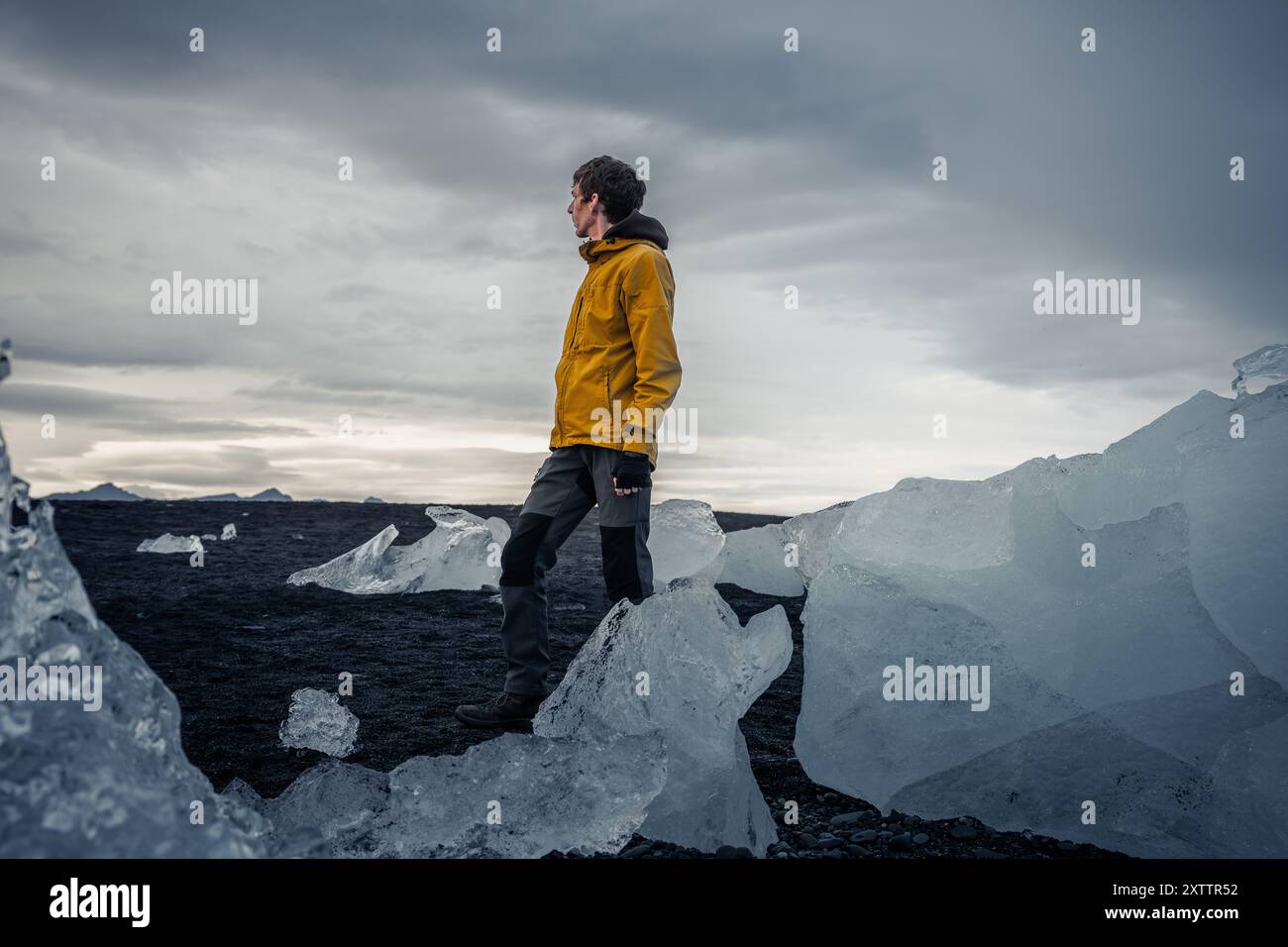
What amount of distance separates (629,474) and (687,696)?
2.95ft

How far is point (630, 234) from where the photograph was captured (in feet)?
12.1

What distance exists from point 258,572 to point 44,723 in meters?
6.38

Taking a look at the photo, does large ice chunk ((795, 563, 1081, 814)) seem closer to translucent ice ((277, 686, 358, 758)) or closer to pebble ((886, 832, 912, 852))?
pebble ((886, 832, 912, 852))

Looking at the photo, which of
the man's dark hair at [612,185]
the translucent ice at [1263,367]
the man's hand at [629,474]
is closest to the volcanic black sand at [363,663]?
the man's hand at [629,474]

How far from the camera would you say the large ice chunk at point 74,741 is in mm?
1802

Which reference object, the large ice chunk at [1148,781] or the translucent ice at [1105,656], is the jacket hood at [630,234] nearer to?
the translucent ice at [1105,656]

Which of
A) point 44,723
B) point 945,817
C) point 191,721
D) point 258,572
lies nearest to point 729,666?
point 945,817

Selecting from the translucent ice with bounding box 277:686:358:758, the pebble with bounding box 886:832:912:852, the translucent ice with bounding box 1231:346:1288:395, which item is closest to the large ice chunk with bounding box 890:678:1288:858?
the pebble with bounding box 886:832:912:852

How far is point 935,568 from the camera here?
11.2 feet

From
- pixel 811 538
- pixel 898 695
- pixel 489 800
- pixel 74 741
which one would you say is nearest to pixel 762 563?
pixel 811 538

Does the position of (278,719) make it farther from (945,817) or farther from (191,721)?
(945,817)

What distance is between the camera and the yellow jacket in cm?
347

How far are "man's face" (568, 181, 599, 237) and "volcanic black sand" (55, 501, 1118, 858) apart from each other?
208cm

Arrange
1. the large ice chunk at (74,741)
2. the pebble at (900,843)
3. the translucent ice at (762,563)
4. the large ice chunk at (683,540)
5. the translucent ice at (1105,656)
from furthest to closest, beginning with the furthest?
the translucent ice at (762,563) → the large ice chunk at (683,540) → the translucent ice at (1105,656) → the pebble at (900,843) → the large ice chunk at (74,741)
